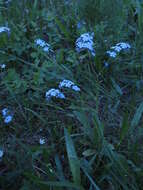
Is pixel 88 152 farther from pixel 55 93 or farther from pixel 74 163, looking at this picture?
pixel 55 93

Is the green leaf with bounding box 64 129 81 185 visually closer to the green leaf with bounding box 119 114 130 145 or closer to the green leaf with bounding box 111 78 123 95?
the green leaf with bounding box 119 114 130 145

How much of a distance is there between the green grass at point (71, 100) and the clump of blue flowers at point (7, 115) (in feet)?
0.13

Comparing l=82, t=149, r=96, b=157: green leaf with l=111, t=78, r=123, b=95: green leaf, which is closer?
l=82, t=149, r=96, b=157: green leaf

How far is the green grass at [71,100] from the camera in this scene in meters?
1.66

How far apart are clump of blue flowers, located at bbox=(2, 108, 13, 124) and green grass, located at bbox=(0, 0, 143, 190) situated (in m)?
0.04

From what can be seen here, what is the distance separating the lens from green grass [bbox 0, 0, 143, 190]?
5.45ft

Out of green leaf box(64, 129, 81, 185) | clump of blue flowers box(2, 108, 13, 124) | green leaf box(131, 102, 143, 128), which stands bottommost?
green leaf box(64, 129, 81, 185)

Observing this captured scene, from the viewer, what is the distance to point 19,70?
2.42 m

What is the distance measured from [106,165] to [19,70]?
1080 mm

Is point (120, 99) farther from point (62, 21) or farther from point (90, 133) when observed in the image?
point (62, 21)

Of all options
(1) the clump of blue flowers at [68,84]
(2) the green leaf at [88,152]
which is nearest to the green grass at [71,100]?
(2) the green leaf at [88,152]

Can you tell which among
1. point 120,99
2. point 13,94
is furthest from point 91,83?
point 13,94

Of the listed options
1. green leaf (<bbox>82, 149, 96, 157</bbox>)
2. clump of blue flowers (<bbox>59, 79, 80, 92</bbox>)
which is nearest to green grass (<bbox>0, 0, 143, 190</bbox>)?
green leaf (<bbox>82, 149, 96, 157</bbox>)

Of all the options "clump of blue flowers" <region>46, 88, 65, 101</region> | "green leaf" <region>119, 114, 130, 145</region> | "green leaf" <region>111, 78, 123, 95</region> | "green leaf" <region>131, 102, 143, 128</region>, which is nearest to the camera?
"green leaf" <region>119, 114, 130, 145</region>
